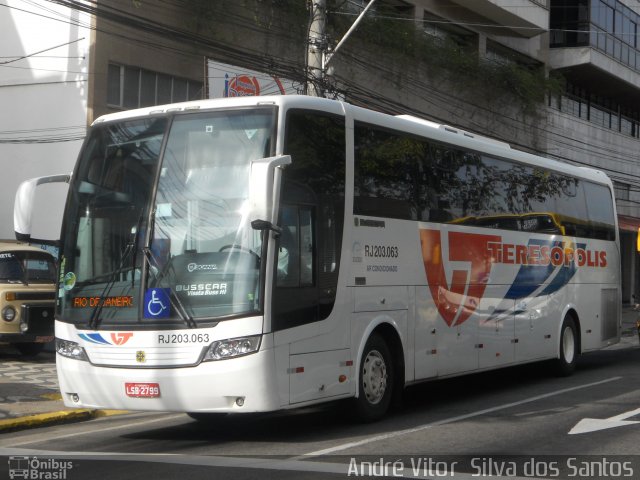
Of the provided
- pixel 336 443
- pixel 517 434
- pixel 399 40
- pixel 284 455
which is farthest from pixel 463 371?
pixel 399 40

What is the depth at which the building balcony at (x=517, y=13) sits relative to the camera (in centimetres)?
3281

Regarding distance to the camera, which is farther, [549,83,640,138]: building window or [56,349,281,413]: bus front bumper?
[549,83,640,138]: building window

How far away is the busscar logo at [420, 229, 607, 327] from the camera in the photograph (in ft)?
39.5

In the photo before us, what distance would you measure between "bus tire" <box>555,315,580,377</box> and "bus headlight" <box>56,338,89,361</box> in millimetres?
9256

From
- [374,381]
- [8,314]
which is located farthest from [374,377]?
[8,314]

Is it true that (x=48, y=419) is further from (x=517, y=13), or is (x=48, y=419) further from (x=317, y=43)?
(x=517, y=13)

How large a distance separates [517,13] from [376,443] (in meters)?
27.9

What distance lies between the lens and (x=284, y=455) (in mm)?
8430

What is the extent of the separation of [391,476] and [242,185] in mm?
3206

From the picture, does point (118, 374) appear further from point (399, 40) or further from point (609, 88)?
point (609, 88)

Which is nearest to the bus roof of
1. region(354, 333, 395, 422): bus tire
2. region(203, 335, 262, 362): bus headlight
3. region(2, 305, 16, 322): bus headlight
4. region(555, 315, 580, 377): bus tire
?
region(203, 335, 262, 362): bus headlight

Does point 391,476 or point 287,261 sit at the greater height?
point 287,261

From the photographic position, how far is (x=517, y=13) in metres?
34.0

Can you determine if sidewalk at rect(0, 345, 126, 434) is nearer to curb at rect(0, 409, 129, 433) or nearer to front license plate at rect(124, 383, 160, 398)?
curb at rect(0, 409, 129, 433)
